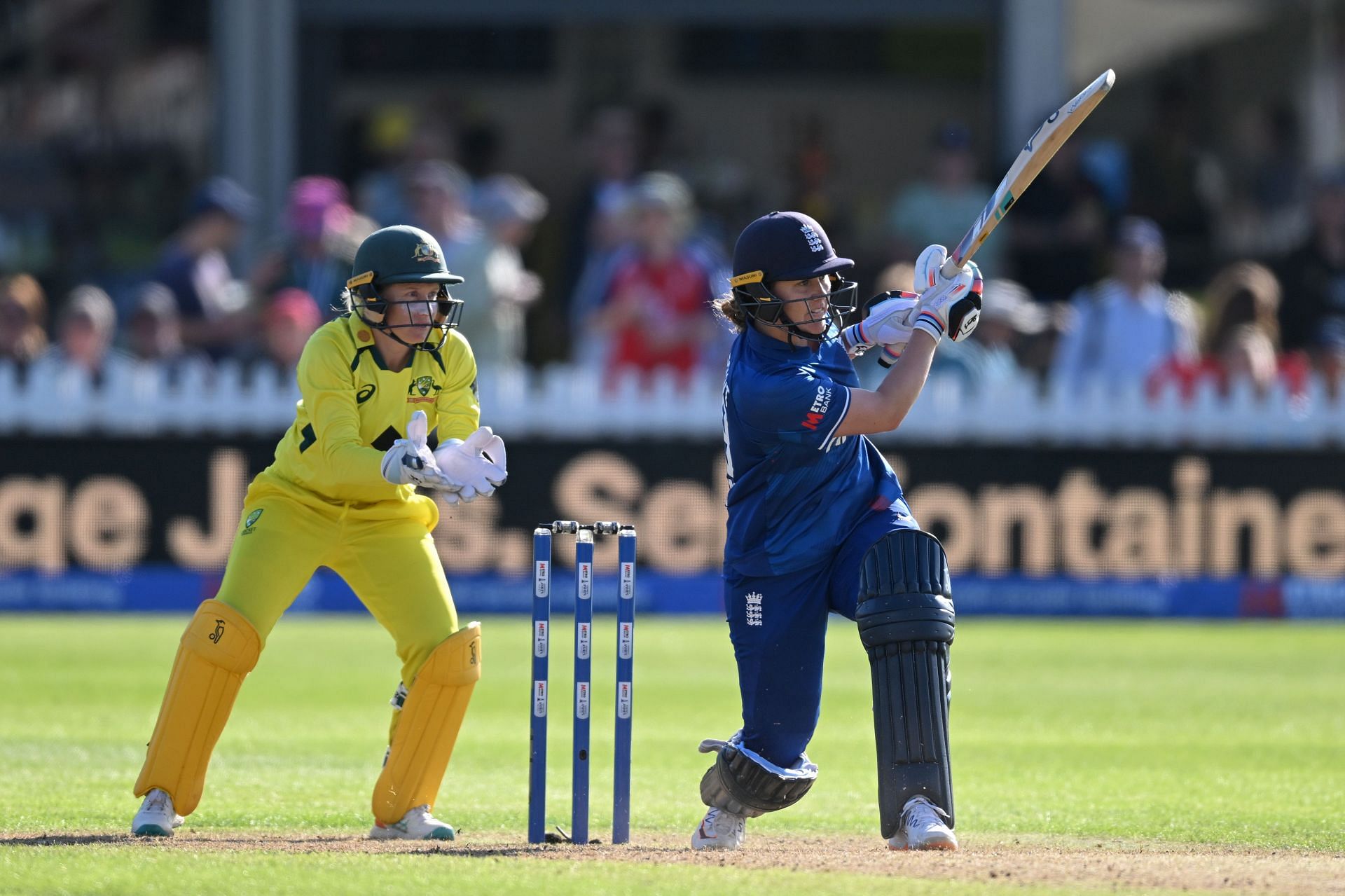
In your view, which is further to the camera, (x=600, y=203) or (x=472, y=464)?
(x=600, y=203)

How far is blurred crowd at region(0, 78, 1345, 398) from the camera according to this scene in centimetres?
1378

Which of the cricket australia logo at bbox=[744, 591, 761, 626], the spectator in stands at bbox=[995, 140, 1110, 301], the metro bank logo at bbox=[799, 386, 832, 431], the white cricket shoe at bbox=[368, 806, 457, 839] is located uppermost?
the spectator in stands at bbox=[995, 140, 1110, 301]

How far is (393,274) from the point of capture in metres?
6.54

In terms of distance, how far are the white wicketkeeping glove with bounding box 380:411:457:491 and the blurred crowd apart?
6185mm

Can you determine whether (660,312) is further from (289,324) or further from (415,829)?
(415,829)

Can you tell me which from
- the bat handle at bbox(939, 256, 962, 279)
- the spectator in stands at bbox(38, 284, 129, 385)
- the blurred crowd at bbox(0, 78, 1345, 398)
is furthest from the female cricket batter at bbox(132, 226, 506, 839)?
the spectator in stands at bbox(38, 284, 129, 385)

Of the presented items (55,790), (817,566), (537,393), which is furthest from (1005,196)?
(537,393)

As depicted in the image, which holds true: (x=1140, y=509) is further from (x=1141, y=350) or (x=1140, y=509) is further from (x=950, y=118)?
(x=950, y=118)

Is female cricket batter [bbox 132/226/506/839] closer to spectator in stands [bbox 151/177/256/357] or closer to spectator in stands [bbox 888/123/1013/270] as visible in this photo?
spectator in stands [bbox 151/177/256/357]

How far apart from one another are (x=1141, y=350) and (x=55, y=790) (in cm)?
876

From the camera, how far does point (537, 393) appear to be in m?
13.9

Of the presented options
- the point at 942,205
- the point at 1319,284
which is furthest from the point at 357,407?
the point at 1319,284

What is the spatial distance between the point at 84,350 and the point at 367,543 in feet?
25.9

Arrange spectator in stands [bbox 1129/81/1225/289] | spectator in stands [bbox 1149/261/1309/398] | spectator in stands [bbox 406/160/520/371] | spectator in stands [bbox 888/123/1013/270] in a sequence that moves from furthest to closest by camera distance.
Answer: spectator in stands [bbox 1129/81/1225/289], spectator in stands [bbox 888/123/1013/270], spectator in stands [bbox 1149/261/1309/398], spectator in stands [bbox 406/160/520/371]
